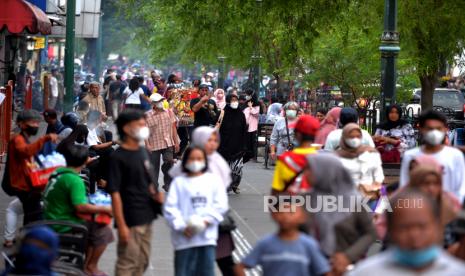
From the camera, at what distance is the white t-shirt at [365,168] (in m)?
11.3

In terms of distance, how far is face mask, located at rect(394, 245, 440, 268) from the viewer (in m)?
5.06

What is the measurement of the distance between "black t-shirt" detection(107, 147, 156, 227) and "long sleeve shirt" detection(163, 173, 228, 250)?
0.48 meters

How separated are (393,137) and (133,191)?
660 centimetres

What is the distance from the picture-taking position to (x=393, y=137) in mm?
16000

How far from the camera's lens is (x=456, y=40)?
22.8m

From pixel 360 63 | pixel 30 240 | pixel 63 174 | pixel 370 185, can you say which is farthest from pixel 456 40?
pixel 30 240

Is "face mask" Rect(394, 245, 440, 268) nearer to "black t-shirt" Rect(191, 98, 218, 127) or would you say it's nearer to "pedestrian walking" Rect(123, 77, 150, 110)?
"black t-shirt" Rect(191, 98, 218, 127)

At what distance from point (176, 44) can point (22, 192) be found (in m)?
28.9

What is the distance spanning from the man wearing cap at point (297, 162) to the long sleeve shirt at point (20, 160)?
3.75 m

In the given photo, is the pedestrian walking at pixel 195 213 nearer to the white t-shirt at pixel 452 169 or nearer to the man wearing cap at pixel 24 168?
the white t-shirt at pixel 452 169

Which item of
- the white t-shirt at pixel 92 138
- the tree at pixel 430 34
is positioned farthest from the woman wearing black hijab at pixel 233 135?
the tree at pixel 430 34

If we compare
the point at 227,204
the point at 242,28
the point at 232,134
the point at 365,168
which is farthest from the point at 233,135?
the point at 227,204

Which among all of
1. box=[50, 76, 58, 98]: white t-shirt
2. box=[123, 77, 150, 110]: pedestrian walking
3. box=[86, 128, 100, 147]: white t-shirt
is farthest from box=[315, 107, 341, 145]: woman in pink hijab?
box=[50, 76, 58, 98]: white t-shirt

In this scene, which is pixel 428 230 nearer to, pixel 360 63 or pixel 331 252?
pixel 331 252
